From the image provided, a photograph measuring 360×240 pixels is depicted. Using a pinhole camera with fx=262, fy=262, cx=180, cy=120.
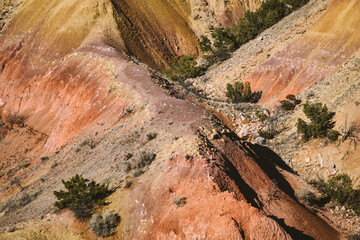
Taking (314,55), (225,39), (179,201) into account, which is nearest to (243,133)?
(314,55)

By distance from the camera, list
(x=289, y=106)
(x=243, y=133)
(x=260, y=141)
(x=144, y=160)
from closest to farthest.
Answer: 1. (x=144, y=160)
2. (x=260, y=141)
3. (x=243, y=133)
4. (x=289, y=106)

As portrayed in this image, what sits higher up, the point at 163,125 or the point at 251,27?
the point at 163,125

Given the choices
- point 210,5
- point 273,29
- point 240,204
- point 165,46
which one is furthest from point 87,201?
point 210,5

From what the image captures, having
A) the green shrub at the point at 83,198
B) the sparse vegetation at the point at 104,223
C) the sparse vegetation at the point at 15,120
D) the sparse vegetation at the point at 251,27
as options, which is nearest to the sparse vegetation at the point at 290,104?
the green shrub at the point at 83,198

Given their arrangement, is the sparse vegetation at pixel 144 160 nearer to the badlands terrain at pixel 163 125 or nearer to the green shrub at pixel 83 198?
the badlands terrain at pixel 163 125

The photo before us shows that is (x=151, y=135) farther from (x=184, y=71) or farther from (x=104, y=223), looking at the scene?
(x=184, y=71)

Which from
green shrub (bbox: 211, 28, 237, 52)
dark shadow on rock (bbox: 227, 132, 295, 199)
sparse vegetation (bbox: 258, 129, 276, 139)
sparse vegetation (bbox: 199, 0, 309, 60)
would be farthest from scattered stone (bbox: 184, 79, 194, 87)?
dark shadow on rock (bbox: 227, 132, 295, 199)

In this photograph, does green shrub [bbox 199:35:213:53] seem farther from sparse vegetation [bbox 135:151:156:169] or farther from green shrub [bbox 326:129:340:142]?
sparse vegetation [bbox 135:151:156:169]
